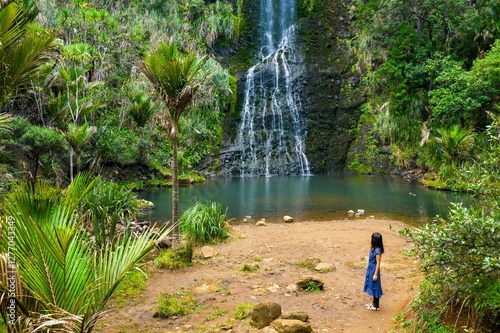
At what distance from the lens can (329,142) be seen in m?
32.3

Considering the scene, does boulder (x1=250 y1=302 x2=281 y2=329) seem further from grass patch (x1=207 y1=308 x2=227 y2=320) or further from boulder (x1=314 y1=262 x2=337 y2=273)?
boulder (x1=314 y1=262 x2=337 y2=273)

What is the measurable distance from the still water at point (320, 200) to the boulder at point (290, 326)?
8.95 metres

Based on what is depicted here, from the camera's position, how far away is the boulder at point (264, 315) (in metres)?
4.39

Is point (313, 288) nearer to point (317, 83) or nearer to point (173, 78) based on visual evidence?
point (173, 78)

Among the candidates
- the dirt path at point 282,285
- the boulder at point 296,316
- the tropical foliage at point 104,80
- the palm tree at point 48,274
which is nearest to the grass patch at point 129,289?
the dirt path at point 282,285

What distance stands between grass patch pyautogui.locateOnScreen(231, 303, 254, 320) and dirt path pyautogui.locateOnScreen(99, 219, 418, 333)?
0.28 feet

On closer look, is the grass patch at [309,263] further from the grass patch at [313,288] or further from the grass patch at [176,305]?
the grass patch at [176,305]

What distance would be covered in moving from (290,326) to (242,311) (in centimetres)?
104

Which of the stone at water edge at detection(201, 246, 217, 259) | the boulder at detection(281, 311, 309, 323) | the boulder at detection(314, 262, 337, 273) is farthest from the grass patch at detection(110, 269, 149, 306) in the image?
the boulder at detection(314, 262, 337, 273)

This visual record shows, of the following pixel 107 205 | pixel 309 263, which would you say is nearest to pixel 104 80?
pixel 107 205

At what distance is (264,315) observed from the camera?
4.44m

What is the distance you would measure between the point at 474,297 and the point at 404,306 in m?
1.69

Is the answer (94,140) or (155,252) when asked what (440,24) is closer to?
(94,140)

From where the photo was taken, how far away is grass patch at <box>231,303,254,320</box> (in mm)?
4745
